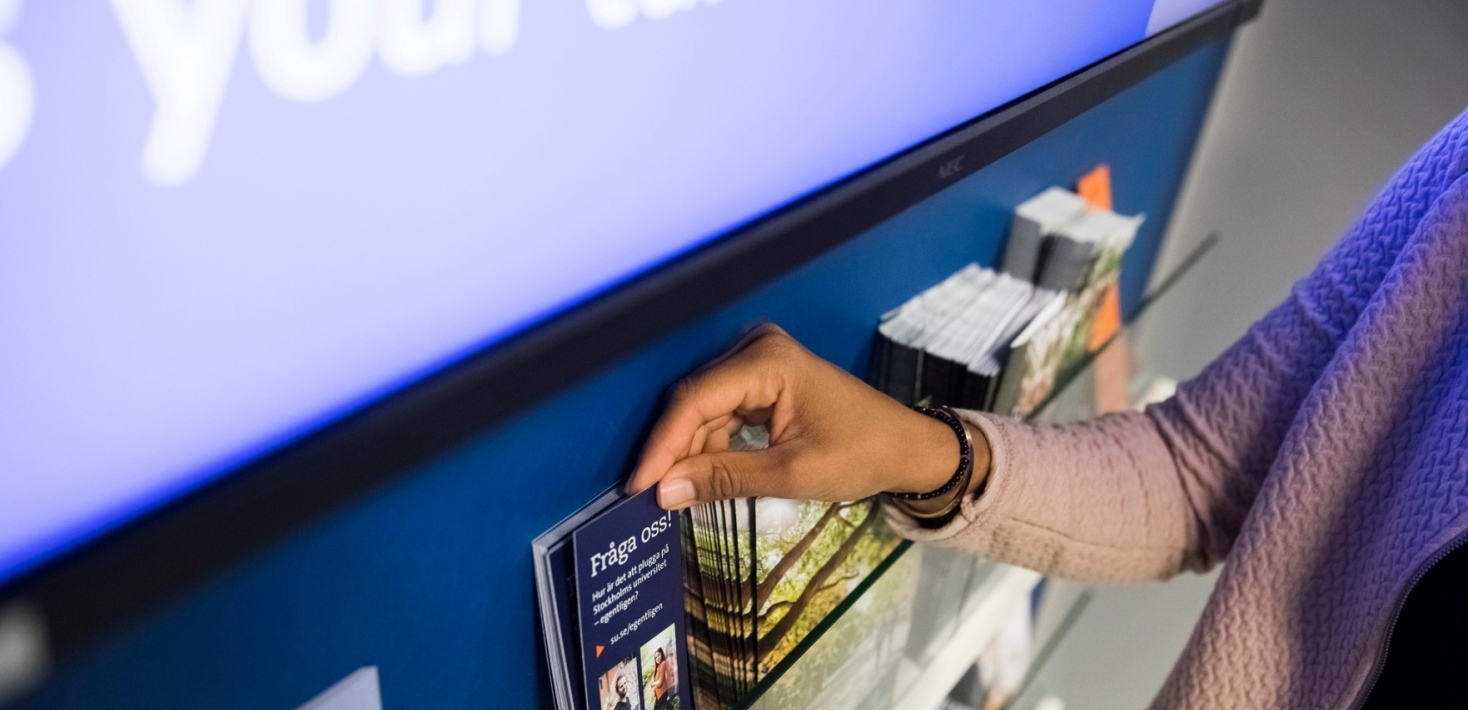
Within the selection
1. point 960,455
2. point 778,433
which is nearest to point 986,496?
point 960,455

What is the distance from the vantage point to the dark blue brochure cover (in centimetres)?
66

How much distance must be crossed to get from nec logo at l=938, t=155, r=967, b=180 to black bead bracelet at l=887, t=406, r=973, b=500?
20 cm

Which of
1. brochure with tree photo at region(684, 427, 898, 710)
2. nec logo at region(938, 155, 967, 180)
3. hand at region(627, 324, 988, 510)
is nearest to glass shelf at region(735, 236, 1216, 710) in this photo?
brochure with tree photo at region(684, 427, 898, 710)

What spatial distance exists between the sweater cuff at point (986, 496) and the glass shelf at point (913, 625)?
63 mm

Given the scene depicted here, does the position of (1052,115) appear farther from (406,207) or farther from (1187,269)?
(1187,269)

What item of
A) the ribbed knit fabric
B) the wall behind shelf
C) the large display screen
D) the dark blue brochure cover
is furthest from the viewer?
the ribbed knit fabric

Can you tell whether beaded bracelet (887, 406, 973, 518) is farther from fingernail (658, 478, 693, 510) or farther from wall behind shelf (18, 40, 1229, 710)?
fingernail (658, 478, 693, 510)

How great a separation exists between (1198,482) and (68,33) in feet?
3.21

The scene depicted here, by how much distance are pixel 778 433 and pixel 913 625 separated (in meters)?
0.44

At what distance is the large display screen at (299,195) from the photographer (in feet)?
1.01

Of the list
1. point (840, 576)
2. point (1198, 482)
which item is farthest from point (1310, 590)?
point (840, 576)

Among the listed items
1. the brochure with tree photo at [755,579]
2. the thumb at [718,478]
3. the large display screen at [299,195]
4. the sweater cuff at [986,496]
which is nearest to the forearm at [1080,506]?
the sweater cuff at [986,496]

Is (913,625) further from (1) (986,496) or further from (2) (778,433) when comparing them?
(2) (778,433)

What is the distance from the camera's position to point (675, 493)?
67 centimetres
